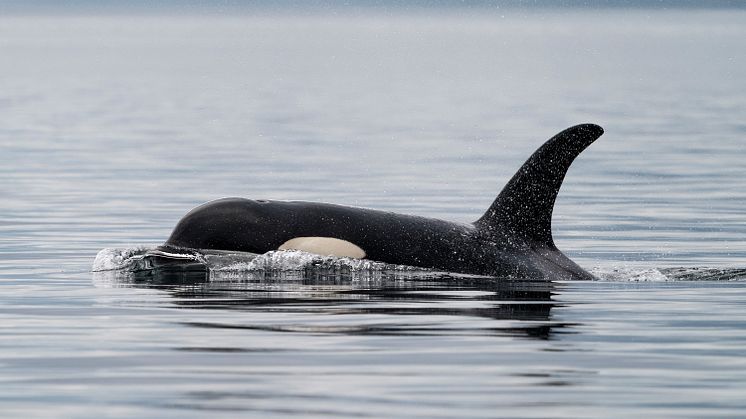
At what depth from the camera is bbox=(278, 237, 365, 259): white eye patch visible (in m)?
15.1

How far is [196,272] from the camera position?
15.1 meters

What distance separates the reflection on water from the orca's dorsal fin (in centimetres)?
74

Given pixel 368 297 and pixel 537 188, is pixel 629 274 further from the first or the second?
pixel 368 297

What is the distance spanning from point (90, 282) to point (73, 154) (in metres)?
20.7

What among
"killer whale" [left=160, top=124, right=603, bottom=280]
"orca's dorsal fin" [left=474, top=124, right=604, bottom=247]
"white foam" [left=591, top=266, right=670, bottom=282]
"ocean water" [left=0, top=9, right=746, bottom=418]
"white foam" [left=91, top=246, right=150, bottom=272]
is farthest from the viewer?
"white foam" [left=591, top=266, right=670, bottom=282]

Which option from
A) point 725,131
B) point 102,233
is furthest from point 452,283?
point 725,131

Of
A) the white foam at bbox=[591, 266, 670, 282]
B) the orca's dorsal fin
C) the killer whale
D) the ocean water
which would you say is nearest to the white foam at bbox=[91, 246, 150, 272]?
the ocean water

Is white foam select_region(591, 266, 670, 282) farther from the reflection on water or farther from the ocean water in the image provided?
the reflection on water

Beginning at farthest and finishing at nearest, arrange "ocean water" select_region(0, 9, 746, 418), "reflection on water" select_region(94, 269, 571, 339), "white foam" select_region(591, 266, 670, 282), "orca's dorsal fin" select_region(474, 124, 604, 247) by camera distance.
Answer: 1. "white foam" select_region(591, 266, 670, 282)
2. "orca's dorsal fin" select_region(474, 124, 604, 247)
3. "reflection on water" select_region(94, 269, 571, 339)
4. "ocean water" select_region(0, 9, 746, 418)

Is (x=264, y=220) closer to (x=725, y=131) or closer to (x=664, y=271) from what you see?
(x=664, y=271)

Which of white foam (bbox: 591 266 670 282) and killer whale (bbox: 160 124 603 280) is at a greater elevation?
killer whale (bbox: 160 124 603 280)

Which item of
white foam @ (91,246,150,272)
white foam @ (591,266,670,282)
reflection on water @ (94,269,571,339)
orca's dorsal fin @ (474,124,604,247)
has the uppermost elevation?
orca's dorsal fin @ (474,124,604,247)

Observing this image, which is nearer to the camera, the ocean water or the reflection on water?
the ocean water

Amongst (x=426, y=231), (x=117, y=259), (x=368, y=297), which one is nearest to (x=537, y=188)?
(x=426, y=231)
